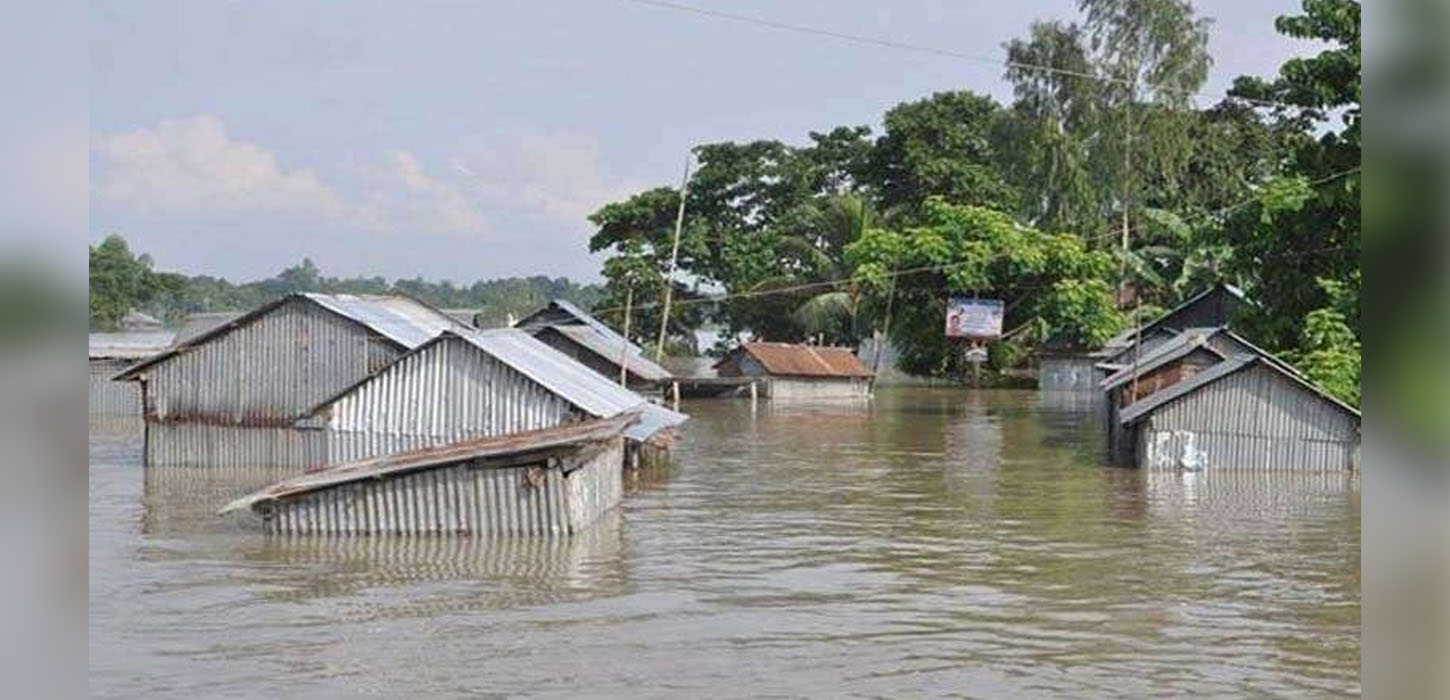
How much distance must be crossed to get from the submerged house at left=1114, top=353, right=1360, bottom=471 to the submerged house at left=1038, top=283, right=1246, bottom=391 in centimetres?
648

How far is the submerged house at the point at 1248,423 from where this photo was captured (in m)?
24.2

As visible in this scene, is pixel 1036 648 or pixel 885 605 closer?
pixel 1036 648

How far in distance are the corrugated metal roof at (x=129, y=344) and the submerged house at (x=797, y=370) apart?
1792cm

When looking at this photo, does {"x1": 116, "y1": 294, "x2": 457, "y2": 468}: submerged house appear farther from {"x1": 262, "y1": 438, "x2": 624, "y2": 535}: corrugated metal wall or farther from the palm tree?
the palm tree

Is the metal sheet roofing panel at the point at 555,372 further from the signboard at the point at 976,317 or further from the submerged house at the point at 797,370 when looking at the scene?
the signboard at the point at 976,317

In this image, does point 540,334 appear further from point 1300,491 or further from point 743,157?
point 743,157

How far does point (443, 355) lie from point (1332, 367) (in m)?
15.0

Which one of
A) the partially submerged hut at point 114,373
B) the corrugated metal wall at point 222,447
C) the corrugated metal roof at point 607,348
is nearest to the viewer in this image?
the corrugated metal wall at point 222,447

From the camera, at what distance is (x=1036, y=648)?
1256cm

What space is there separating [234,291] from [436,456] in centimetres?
7708

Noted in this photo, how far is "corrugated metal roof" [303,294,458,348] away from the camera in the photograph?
2434 cm

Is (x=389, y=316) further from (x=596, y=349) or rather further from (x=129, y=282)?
(x=129, y=282)

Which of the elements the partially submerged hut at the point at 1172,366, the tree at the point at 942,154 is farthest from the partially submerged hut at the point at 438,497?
the tree at the point at 942,154
